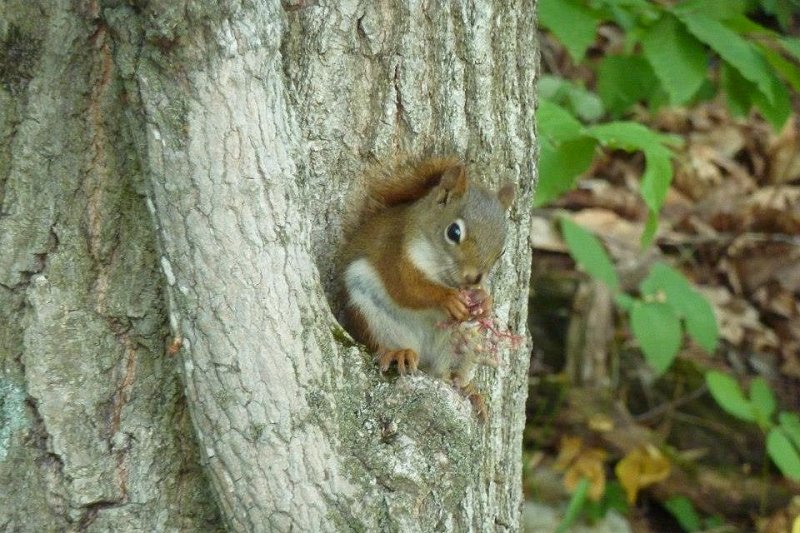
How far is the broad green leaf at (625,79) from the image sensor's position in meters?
2.87

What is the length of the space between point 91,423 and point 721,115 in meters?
4.64

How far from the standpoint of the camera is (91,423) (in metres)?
1.58

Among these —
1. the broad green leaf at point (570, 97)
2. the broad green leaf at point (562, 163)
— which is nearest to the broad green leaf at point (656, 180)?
the broad green leaf at point (562, 163)

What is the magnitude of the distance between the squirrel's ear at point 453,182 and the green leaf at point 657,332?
1337 mm

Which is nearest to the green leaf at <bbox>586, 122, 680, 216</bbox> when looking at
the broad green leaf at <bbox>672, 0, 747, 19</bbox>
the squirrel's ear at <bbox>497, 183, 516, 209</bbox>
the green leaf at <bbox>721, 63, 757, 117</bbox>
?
the broad green leaf at <bbox>672, 0, 747, 19</bbox>

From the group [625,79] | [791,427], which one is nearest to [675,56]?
[625,79]

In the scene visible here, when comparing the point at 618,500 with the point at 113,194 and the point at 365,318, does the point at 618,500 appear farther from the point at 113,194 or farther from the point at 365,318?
the point at 113,194

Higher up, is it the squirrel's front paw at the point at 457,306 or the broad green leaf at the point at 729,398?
the squirrel's front paw at the point at 457,306

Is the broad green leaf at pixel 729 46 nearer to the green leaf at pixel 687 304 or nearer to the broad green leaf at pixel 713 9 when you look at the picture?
the broad green leaf at pixel 713 9

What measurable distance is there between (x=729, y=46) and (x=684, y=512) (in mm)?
1970

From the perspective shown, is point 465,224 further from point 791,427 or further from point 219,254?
point 791,427

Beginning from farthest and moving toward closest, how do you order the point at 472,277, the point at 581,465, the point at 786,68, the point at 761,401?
the point at 581,465, the point at 761,401, the point at 786,68, the point at 472,277

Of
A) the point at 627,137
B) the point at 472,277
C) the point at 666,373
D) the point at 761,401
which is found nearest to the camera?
the point at 472,277

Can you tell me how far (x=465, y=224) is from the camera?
180 cm
